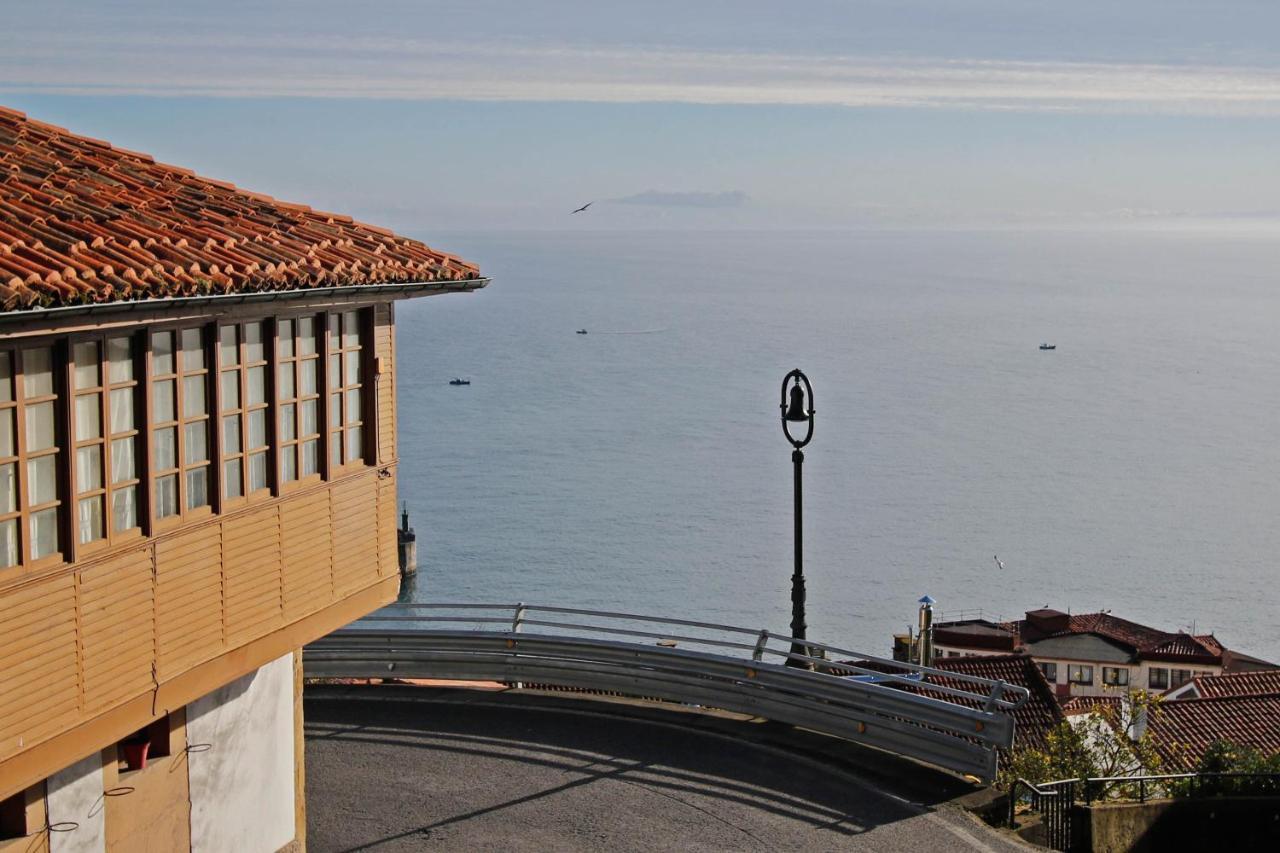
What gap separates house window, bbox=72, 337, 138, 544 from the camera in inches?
328

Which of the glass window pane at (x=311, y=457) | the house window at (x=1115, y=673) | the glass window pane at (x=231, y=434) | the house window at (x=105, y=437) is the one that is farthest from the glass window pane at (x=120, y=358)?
the house window at (x=1115, y=673)

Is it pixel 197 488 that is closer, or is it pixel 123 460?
pixel 123 460

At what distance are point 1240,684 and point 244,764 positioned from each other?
146ft

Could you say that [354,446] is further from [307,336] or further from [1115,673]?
[1115,673]

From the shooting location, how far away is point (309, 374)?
10.6m

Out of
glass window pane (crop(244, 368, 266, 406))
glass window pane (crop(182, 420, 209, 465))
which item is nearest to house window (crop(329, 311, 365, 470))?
glass window pane (crop(244, 368, 266, 406))

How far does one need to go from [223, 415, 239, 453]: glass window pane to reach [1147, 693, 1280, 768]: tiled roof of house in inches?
1283

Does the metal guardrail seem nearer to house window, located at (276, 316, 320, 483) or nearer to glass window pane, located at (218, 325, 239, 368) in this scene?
house window, located at (276, 316, 320, 483)

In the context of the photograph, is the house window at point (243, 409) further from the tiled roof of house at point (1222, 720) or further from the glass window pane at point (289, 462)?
the tiled roof of house at point (1222, 720)

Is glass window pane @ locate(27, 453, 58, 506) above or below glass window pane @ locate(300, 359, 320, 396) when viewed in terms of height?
below

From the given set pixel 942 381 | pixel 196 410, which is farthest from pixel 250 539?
pixel 942 381

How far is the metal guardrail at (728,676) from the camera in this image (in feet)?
39.8

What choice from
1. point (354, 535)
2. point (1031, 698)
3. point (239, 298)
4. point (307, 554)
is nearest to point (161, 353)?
point (239, 298)

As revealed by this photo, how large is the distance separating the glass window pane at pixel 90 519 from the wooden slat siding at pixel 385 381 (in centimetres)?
298
